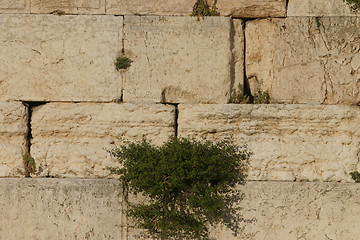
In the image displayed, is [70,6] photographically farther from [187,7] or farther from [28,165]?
[28,165]

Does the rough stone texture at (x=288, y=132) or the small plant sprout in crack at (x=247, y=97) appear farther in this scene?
the small plant sprout in crack at (x=247, y=97)

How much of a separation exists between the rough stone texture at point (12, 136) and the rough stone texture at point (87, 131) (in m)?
0.13

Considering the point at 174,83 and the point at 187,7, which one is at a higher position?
the point at 187,7

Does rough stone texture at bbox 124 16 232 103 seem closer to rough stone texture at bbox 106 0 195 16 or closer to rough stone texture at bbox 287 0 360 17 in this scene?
rough stone texture at bbox 106 0 195 16

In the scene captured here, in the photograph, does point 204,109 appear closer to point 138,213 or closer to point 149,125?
point 149,125

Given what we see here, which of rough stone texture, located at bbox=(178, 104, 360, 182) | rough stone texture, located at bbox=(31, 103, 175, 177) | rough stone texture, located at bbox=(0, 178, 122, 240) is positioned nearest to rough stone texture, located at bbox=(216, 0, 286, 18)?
rough stone texture, located at bbox=(178, 104, 360, 182)

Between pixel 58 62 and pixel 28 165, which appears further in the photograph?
pixel 58 62

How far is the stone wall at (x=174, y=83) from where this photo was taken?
6352 mm

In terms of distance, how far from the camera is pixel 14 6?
21.8 feet

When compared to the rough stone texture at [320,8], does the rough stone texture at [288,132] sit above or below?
below

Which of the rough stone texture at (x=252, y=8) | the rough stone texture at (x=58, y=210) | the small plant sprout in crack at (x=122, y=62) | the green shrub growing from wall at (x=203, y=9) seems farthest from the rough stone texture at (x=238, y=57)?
the rough stone texture at (x=58, y=210)

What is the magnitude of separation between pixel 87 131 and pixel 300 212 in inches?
101

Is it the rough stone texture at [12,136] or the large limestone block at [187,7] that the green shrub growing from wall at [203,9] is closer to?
the large limestone block at [187,7]

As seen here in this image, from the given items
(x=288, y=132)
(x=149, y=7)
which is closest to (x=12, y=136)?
(x=149, y=7)
